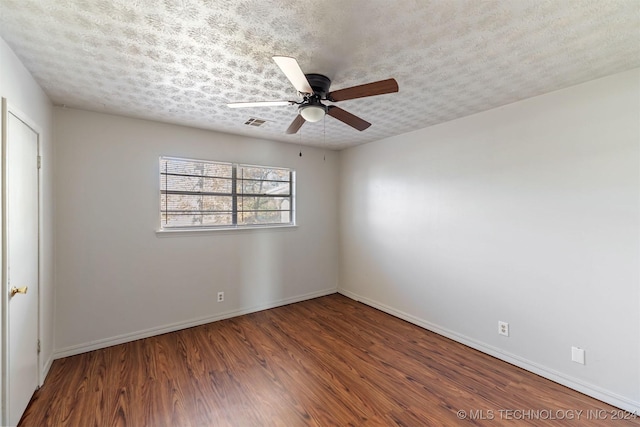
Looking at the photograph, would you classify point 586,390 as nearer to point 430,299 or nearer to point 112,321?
point 430,299

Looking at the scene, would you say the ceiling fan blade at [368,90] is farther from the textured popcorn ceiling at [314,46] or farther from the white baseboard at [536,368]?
the white baseboard at [536,368]

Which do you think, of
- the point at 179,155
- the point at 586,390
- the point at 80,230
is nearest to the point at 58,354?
the point at 80,230

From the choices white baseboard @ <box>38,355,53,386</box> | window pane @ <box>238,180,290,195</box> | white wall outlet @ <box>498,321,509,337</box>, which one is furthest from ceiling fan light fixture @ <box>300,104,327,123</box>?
white baseboard @ <box>38,355,53,386</box>

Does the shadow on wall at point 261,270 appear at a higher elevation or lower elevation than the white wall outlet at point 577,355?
higher

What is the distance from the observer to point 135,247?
2936 millimetres

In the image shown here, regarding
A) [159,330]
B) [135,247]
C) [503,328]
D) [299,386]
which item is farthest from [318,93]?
[159,330]

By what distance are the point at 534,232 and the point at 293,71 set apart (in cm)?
247

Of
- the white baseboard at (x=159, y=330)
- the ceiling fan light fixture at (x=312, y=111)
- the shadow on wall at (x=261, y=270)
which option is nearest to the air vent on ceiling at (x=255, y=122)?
the ceiling fan light fixture at (x=312, y=111)

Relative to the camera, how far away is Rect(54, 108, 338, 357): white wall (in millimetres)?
2633

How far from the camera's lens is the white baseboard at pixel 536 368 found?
6.47 feet

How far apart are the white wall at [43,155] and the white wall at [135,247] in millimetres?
147

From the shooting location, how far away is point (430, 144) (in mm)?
3248

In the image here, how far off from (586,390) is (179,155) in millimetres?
4435

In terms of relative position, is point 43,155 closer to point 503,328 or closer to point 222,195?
point 222,195
